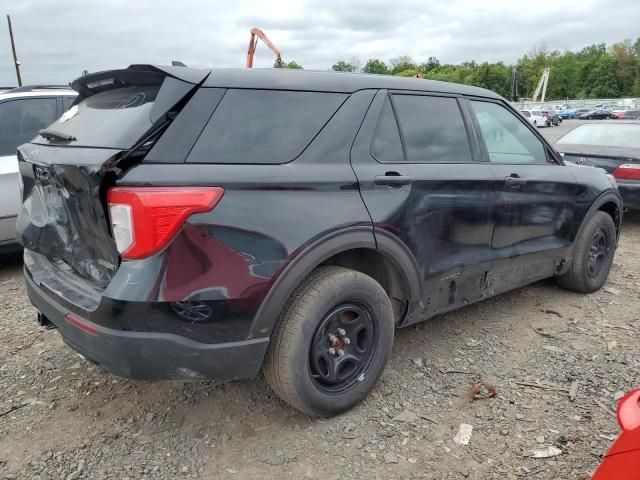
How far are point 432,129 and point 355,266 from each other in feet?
3.19

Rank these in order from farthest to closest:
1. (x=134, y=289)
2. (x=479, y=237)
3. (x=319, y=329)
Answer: (x=479, y=237), (x=319, y=329), (x=134, y=289)

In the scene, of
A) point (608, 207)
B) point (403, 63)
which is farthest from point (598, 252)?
point (403, 63)

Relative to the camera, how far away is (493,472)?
2.45 meters

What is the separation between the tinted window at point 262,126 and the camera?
234 cm

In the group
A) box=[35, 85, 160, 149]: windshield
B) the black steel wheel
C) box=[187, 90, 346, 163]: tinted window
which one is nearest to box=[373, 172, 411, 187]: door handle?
box=[187, 90, 346, 163]: tinted window

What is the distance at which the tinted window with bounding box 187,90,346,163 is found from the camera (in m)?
2.34

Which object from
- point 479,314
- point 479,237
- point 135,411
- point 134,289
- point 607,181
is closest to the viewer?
point 134,289

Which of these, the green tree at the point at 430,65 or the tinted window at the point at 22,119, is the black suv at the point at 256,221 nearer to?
the tinted window at the point at 22,119

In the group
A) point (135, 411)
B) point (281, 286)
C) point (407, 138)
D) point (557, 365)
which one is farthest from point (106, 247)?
point (557, 365)

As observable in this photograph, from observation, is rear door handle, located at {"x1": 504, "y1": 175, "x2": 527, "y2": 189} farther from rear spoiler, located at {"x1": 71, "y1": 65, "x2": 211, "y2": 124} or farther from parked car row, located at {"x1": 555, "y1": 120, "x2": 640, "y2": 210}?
parked car row, located at {"x1": 555, "y1": 120, "x2": 640, "y2": 210}

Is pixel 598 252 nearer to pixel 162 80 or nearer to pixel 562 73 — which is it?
pixel 162 80

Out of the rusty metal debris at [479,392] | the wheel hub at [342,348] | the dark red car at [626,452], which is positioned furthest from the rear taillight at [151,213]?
the rusty metal debris at [479,392]

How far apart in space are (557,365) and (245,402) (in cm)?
198

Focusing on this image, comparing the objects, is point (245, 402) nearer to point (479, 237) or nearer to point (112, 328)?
point (112, 328)
